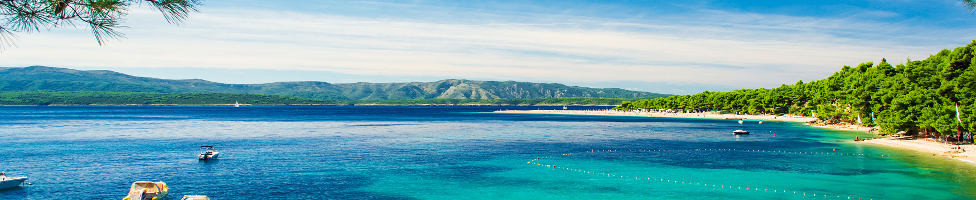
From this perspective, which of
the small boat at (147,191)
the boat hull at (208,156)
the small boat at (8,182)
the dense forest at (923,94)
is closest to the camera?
the small boat at (147,191)

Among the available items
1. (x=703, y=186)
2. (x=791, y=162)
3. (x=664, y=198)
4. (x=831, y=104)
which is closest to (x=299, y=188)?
(x=664, y=198)

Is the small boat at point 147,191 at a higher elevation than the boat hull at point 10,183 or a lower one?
higher

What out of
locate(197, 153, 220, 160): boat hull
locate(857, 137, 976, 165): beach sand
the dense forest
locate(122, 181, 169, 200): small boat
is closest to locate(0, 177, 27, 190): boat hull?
locate(122, 181, 169, 200): small boat

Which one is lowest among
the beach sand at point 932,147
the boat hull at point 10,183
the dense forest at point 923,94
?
the boat hull at point 10,183

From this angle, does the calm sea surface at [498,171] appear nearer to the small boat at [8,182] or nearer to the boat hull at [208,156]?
the small boat at [8,182]

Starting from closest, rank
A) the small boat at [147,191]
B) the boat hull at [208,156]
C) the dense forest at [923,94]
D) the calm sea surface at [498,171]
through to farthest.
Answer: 1. the small boat at [147,191]
2. the calm sea surface at [498,171]
3. the dense forest at [923,94]
4. the boat hull at [208,156]

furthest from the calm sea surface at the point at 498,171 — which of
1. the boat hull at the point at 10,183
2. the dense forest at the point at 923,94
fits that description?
the dense forest at the point at 923,94

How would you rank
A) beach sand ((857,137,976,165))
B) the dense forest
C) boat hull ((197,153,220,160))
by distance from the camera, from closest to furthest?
beach sand ((857,137,976,165)), the dense forest, boat hull ((197,153,220,160))

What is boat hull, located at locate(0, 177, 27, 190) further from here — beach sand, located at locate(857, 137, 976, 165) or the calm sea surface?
beach sand, located at locate(857, 137, 976, 165)

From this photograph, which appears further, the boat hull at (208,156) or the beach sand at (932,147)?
the boat hull at (208,156)
